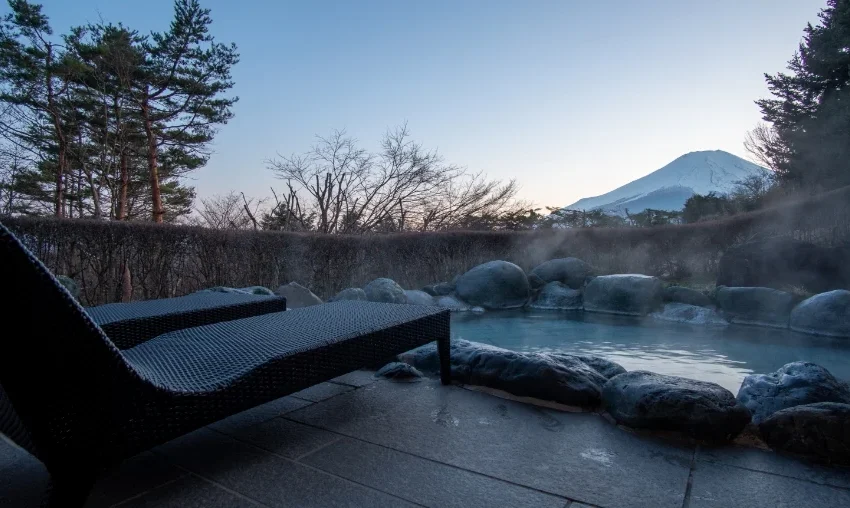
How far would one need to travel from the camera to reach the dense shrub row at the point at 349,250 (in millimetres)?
5691

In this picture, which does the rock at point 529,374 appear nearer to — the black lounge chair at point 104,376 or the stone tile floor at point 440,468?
the stone tile floor at point 440,468

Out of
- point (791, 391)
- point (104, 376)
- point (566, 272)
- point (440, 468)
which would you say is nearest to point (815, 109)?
point (566, 272)

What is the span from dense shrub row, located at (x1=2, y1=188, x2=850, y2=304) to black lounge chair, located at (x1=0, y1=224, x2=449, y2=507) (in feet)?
15.8

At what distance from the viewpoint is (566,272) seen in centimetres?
844

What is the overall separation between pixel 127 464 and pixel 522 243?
9.52m

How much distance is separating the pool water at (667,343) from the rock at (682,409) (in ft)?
5.52

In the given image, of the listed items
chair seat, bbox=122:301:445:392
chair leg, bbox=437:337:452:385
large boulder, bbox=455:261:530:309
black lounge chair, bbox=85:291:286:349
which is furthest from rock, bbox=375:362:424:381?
large boulder, bbox=455:261:530:309

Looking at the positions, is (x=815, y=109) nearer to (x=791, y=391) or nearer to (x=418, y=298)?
(x=418, y=298)

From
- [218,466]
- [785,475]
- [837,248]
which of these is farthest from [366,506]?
[837,248]

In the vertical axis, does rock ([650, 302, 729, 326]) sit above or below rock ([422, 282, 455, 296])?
Answer: below

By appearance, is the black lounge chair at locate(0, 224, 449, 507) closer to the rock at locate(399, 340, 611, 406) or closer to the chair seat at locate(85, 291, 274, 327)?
the chair seat at locate(85, 291, 274, 327)

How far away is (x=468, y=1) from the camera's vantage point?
877cm

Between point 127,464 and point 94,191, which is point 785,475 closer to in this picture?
point 127,464

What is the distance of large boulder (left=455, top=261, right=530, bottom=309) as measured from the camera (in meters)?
7.92
